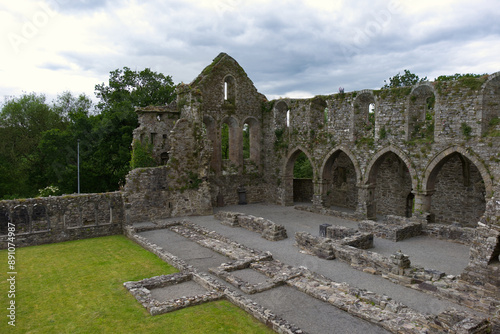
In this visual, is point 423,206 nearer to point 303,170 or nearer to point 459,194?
point 459,194

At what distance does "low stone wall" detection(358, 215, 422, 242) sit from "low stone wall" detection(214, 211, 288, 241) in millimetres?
4086

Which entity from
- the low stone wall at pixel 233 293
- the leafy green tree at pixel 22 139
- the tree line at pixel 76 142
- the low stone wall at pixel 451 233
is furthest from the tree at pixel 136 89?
the low stone wall at pixel 451 233

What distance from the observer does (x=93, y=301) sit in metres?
10.3

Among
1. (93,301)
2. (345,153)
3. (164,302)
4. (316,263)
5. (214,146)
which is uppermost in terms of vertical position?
(214,146)

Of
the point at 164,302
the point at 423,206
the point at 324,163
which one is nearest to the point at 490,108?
the point at 423,206

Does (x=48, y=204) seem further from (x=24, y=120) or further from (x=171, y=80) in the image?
(x=24, y=120)

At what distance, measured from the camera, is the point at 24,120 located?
36.6 meters

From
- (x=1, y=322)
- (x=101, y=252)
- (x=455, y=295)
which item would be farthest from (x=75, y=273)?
(x=455, y=295)

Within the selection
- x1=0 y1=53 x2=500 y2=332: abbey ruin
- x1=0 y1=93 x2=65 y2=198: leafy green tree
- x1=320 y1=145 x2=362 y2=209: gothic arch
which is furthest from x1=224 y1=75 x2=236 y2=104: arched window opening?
x1=0 y1=93 x2=65 y2=198: leafy green tree

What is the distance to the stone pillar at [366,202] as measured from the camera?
20.9 metres

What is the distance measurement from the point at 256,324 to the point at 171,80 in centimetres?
3046

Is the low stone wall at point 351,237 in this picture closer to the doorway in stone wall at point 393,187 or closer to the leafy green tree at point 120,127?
the doorway in stone wall at point 393,187

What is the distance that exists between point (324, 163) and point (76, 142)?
65.7ft

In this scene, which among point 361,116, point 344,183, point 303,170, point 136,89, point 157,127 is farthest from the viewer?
point 303,170
